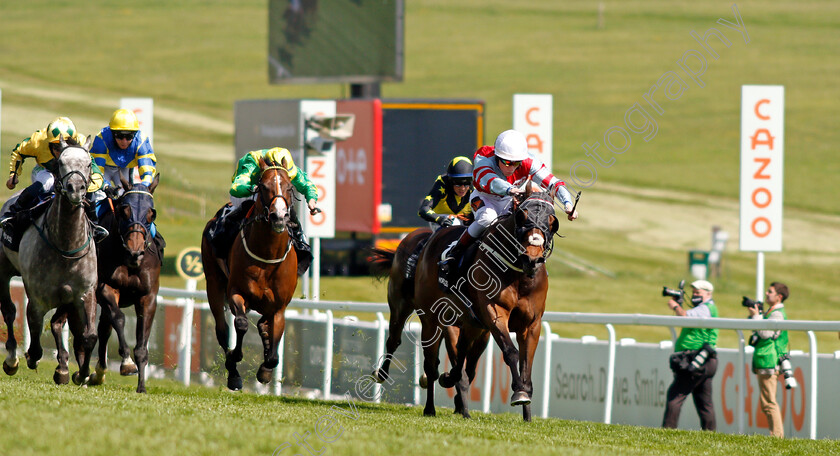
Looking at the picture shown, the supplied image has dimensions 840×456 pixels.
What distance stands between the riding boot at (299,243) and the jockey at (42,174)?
1.46 m

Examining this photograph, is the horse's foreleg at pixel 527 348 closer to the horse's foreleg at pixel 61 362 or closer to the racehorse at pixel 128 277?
the racehorse at pixel 128 277

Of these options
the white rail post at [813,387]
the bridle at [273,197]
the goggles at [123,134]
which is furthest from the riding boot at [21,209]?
the white rail post at [813,387]

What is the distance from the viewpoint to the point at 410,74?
5559 centimetres

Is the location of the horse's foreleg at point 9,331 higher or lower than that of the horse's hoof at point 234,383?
higher

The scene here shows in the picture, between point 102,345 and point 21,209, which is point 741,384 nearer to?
point 102,345

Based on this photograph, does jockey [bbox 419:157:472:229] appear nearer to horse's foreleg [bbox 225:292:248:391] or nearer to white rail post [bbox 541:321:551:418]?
white rail post [bbox 541:321:551:418]

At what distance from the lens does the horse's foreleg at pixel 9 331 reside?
10.1m

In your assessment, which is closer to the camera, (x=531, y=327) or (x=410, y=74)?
(x=531, y=327)

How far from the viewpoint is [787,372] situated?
10086 mm

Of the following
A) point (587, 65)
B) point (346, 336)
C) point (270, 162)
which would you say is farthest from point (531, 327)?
point (587, 65)

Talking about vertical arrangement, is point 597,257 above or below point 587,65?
below

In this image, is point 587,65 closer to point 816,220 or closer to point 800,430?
point 816,220

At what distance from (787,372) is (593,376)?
2.09m

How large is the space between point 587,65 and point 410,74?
8.74m
